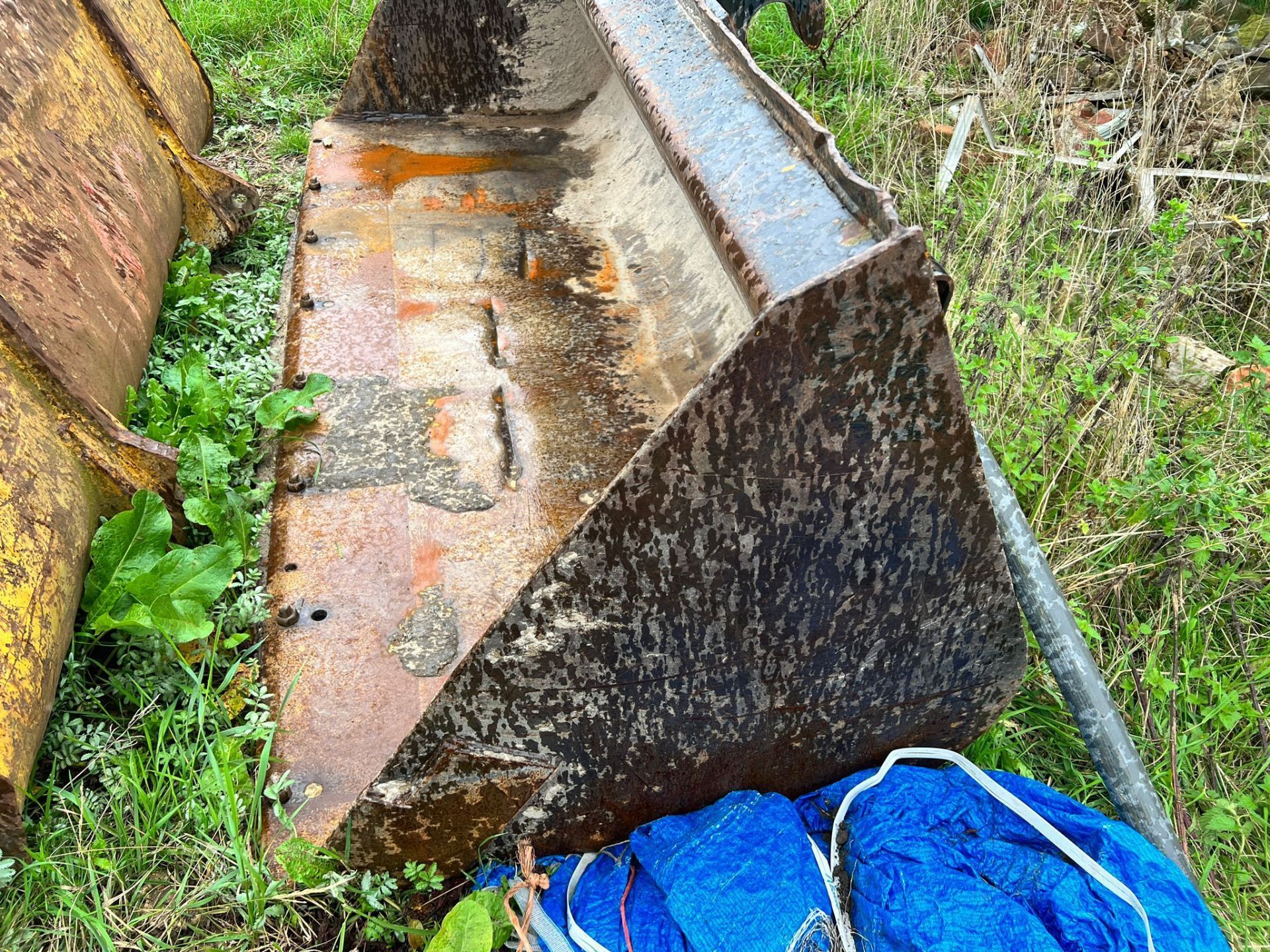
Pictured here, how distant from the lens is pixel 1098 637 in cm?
201

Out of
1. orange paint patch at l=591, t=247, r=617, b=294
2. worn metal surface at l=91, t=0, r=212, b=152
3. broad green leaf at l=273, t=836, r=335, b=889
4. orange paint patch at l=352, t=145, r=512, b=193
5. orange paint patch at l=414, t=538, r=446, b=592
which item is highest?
worn metal surface at l=91, t=0, r=212, b=152

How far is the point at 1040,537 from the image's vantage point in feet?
7.60

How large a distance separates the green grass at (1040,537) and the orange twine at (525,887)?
0.13m

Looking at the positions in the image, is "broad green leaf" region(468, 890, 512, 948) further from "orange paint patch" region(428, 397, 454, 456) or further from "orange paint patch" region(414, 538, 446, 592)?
"orange paint patch" region(428, 397, 454, 456)

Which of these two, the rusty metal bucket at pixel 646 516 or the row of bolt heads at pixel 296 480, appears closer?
the rusty metal bucket at pixel 646 516

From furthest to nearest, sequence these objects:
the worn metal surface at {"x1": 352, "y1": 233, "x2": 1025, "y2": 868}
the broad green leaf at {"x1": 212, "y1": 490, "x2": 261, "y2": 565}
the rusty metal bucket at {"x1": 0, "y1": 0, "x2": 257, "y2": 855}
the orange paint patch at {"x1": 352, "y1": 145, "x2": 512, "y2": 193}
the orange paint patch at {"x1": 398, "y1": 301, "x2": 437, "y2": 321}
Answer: the orange paint patch at {"x1": 352, "y1": 145, "x2": 512, "y2": 193}, the orange paint patch at {"x1": 398, "y1": 301, "x2": 437, "y2": 321}, the broad green leaf at {"x1": 212, "y1": 490, "x2": 261, "y2": 565}, the rusty metal bucket at {"x1": 0, "y1": 0, "x2": 257, "y2": 855}, the worn metal surface at {"x1": 352, "y1": 233, "x2": 1025, "y2": 868}

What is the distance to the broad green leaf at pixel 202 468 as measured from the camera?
1950 millimetres

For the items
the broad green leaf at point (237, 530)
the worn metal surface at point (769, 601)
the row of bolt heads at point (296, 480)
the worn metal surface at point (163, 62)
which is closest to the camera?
the worn metal surface at point (769, 601)

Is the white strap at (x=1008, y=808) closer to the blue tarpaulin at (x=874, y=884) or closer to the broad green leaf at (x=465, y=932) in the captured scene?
the blue tarpaulin at (x=874, y=884)

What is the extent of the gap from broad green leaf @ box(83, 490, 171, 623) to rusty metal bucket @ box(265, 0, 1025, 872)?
0.23 meters

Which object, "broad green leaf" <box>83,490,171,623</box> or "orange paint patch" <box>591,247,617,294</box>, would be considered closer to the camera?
"broad green leaf" <box>83,490,171,623</box>

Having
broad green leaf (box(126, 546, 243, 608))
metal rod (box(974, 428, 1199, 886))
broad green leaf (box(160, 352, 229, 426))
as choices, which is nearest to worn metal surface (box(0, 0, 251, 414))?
broad green leaf (box(160, 352, 229, 426))

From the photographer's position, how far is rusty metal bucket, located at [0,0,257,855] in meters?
1.46

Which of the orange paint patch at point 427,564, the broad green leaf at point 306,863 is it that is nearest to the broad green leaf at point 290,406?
the orange paint patch at point 427,564
